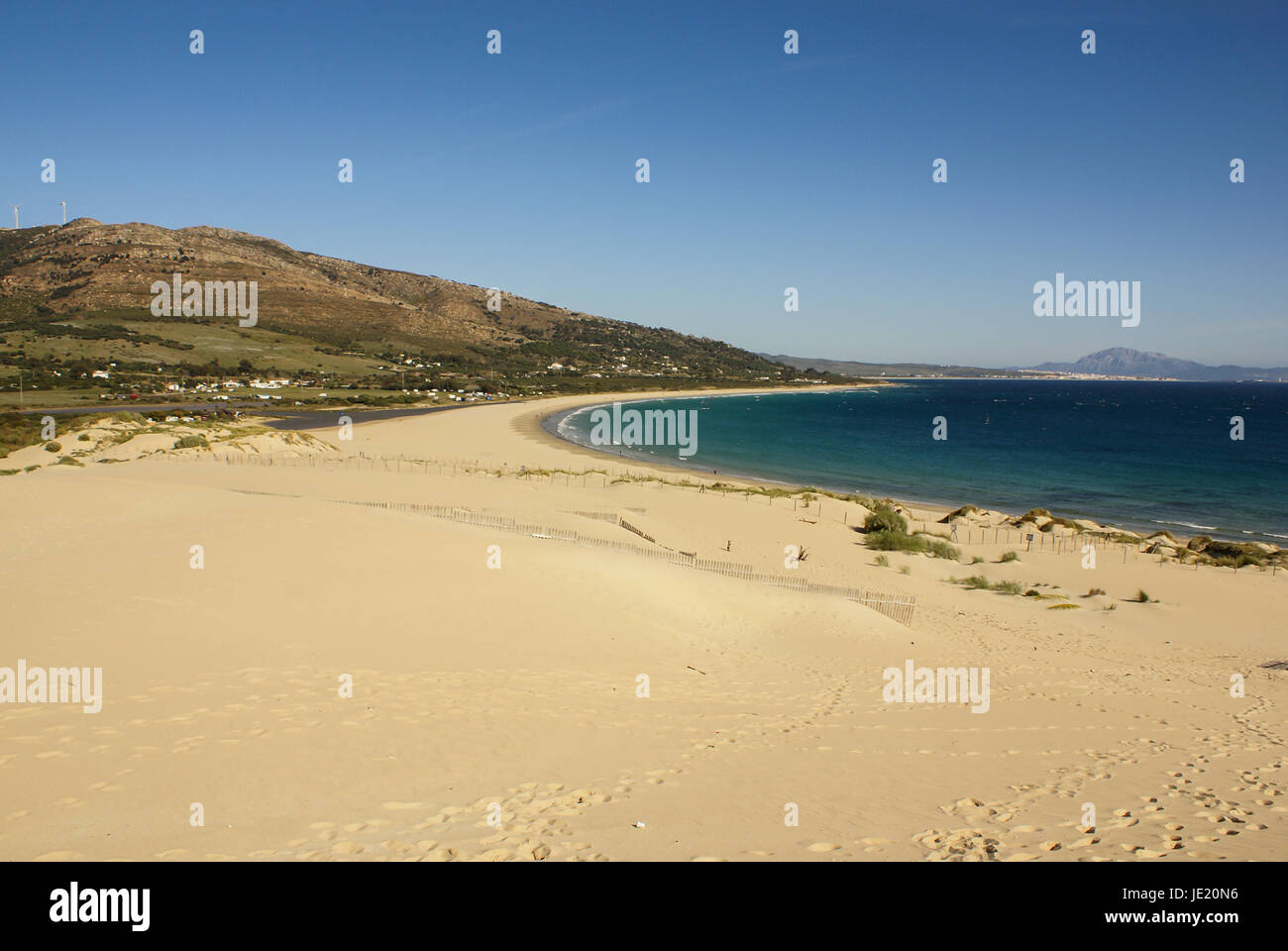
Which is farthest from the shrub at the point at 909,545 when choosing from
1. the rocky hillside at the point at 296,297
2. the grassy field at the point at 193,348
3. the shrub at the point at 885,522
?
the rocky hillside at the point at 296,297

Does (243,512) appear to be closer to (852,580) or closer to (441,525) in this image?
(441,525)

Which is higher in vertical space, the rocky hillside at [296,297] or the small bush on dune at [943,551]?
the rocky hillside at [296,297]

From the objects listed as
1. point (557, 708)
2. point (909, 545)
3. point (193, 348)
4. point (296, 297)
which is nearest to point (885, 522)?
point (909, 545)

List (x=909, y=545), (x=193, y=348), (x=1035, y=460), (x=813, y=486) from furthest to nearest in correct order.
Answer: (x=193, y=348) < (x=1035, y=460) < (x=813, y=486) < (x=909, y=545)

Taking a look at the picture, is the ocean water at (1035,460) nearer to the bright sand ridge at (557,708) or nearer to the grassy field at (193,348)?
the bright sand ridge at (557,708)

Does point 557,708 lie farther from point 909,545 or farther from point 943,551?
point 943,551

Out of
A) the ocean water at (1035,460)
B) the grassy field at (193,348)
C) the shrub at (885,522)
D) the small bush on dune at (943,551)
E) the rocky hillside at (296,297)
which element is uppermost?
the rocky hillside at (296,297)

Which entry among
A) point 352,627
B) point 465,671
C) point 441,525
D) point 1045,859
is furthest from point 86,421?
point 1045,859
